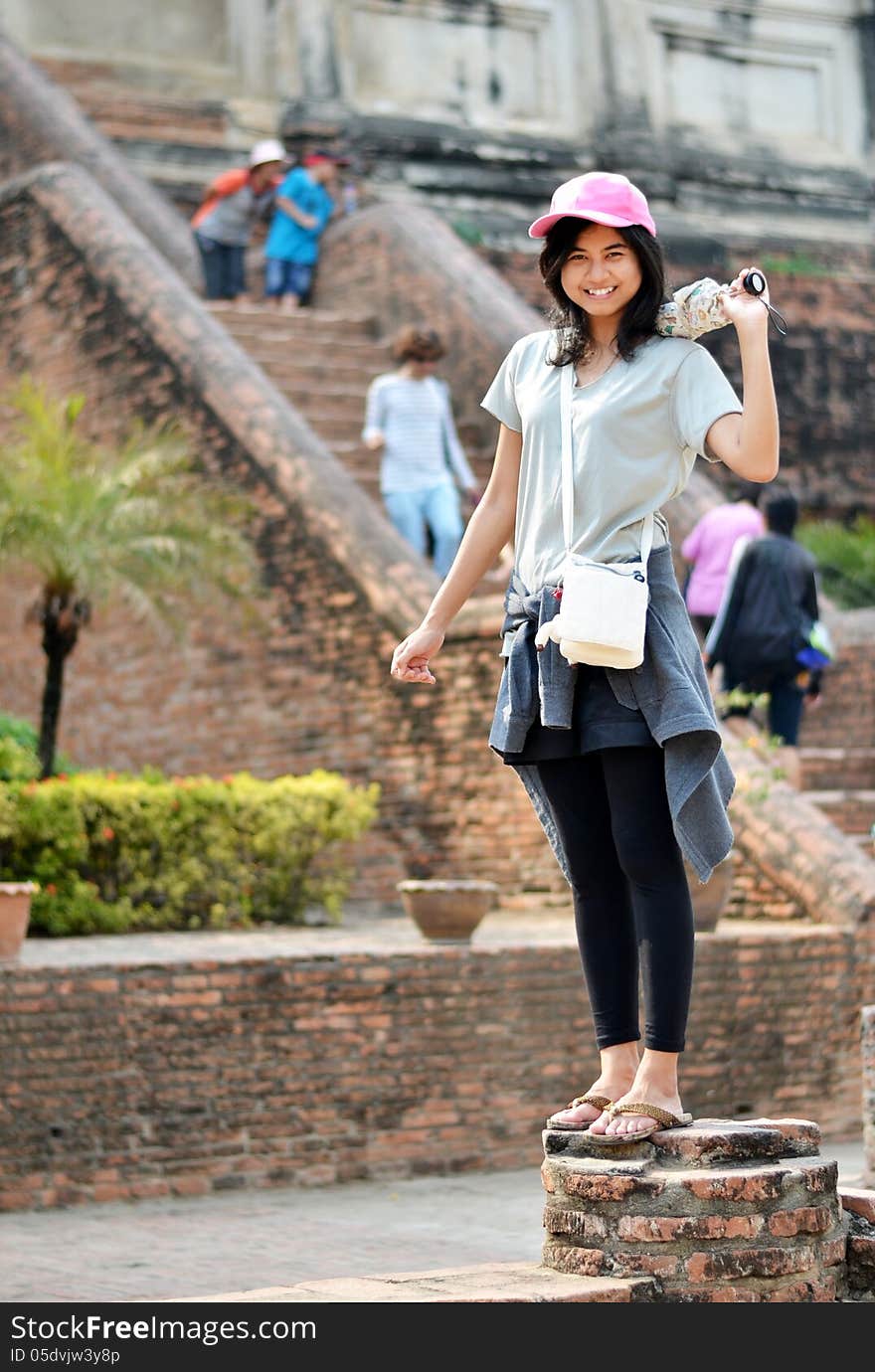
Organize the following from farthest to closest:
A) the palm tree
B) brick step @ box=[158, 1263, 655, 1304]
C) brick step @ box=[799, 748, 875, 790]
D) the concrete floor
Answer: brick step @ box=[799, 748, 875, 790], the palm tree, the concrete floor, brick step @ box=[158, 1263, 655, 1304]

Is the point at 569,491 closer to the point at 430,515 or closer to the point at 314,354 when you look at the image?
the point at 430,515

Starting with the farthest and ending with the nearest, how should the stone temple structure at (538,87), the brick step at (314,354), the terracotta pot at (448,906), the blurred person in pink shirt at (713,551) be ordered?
1. the stone temple structure at (538,87)
2. the brick step at (314,354)
3. the blurred person in pink shirt at (713,551)
4. the terracotta pot at (448,906)

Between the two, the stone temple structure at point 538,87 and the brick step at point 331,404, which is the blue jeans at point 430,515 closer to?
the brick step at point 331,404

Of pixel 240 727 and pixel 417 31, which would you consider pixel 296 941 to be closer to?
pixel 240 727

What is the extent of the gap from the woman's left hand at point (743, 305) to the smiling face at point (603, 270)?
0.76ft

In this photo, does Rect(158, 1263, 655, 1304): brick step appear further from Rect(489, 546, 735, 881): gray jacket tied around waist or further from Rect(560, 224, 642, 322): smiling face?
Rect(560, 224, 642, 322): smiling face

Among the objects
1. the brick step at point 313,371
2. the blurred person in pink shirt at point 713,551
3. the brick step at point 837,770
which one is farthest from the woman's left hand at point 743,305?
the brick step at point 313,371

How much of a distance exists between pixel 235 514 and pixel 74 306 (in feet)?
9.12

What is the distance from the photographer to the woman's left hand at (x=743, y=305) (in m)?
4.54

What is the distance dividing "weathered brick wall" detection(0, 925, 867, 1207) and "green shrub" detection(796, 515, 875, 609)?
6522mm

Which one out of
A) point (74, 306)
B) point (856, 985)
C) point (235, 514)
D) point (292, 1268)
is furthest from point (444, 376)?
point (292, 1268)

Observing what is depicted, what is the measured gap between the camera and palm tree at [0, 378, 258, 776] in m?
10.6

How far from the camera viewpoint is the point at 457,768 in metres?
11.2

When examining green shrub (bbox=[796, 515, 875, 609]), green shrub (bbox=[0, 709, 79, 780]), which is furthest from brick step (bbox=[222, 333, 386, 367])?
green shrub (bbox=[0, 709, 79, 780])
